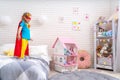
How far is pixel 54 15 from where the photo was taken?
4.32m

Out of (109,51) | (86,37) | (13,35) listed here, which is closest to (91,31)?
(86,37)

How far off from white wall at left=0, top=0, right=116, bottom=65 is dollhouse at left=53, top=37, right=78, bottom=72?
1.27ft

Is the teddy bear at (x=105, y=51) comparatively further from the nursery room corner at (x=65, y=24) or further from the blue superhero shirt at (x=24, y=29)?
the blue superhero shirt at (x=24, y=29)

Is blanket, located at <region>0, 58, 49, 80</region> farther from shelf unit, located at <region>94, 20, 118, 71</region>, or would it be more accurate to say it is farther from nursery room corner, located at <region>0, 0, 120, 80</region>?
shelf unit, located at <region>94, 20, 118, 71</region>

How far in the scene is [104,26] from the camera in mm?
4113

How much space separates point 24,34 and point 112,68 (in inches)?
81.1

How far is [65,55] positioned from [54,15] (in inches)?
44.6

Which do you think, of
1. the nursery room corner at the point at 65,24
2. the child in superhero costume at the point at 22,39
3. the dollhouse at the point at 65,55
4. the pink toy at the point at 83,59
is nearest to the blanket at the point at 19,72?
the child in superhero costume at the point at 22,39

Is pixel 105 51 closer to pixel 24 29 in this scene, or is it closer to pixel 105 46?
pixel 105 46

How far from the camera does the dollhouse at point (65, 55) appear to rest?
12.3ft

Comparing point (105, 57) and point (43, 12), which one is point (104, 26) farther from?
point (43, 12)

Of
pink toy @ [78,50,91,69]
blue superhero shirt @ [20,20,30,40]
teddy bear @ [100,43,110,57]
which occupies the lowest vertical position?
pink toy @ [78,50,91,69]

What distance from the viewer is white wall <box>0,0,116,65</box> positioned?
4.31 m

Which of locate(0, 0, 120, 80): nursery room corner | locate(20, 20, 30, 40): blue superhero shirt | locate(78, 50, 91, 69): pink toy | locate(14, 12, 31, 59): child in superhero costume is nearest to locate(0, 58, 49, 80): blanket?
locate(14, 12, 31, 59): child in superhero costume
